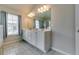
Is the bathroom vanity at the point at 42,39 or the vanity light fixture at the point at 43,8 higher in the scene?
the vanity light fixture at the point at 43,8

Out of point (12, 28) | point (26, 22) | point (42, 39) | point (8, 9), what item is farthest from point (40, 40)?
point (8, 9)

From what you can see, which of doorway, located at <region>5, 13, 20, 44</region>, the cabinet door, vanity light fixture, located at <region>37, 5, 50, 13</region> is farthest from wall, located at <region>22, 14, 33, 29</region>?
the cabinet door

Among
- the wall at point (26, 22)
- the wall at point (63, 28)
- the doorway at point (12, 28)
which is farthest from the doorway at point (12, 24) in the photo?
the wall at point (63, 28)

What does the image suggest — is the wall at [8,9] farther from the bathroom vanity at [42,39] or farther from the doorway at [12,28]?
the bathroom vanity at [42,39]

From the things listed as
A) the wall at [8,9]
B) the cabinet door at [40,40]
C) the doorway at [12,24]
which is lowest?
the cabinet door at [40,40]

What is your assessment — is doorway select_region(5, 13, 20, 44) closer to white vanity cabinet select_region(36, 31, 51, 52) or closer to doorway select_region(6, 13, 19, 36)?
doorway select_region(6, 13, 19, 36)

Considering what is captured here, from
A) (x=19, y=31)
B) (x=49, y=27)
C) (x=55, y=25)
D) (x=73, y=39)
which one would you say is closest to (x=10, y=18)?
(x=19, y=31)

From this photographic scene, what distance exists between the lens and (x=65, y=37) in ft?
8.67

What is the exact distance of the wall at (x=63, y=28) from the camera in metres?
2.45

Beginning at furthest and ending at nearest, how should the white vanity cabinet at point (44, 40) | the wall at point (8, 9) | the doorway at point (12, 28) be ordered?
the doorway at point (12, 28) < the wall at point (8, 9) < the white vanity cabinet at point (44, 40)

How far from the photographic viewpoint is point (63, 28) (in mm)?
2697

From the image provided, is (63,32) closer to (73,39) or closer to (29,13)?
(73,39)

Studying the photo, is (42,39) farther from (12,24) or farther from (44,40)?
(12,24)

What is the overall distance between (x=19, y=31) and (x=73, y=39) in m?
2.57
